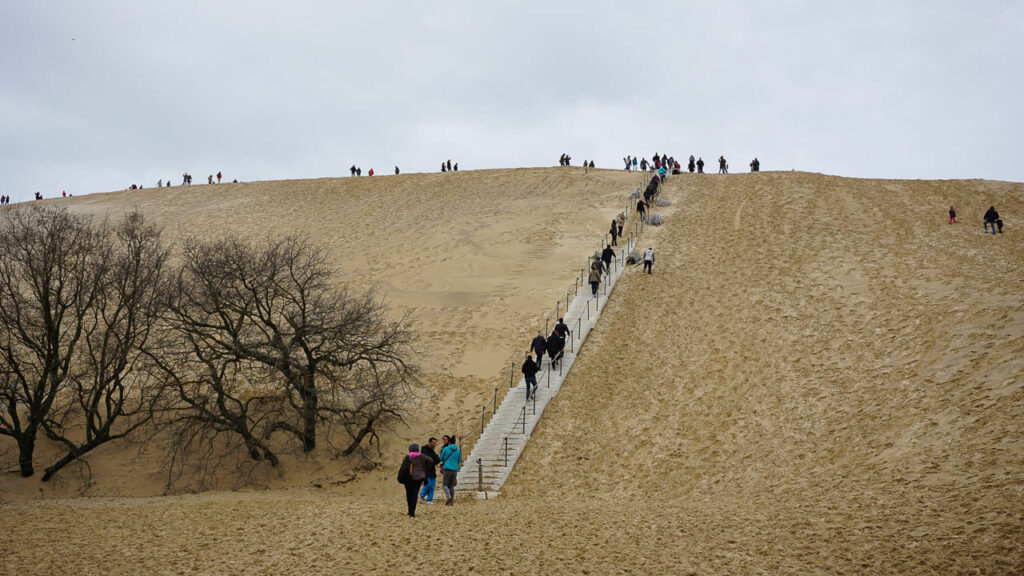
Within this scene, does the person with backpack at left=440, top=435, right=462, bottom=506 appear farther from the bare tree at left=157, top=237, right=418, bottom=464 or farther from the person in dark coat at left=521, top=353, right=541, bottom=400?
the person in dark coat at left=521, top=353, right=541, bottom=400

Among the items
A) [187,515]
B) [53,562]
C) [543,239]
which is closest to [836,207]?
[543,239]

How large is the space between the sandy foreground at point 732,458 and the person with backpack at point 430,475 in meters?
0.65

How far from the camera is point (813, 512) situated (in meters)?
9.90

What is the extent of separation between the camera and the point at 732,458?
14.1 m

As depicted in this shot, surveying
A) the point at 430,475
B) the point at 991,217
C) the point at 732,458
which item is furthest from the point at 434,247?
the point at 991,217

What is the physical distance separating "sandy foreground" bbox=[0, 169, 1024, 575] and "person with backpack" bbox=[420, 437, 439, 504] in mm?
648

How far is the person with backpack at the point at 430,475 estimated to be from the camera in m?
11.8

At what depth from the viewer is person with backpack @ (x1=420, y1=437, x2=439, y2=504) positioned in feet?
38.8

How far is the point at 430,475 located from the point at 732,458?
6543 millimetres

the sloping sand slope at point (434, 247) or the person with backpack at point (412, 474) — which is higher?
the sloping sand slope at point (434, 247)

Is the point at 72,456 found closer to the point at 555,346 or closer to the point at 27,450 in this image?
the point at 27,450

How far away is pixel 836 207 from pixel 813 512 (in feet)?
92.2

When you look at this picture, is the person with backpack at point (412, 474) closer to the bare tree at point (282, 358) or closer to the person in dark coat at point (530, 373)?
the bare tree at point (282, 358)

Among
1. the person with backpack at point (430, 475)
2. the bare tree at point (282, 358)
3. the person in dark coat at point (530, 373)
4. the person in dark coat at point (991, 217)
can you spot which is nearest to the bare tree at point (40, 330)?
the bare tree at point (282, 358)
